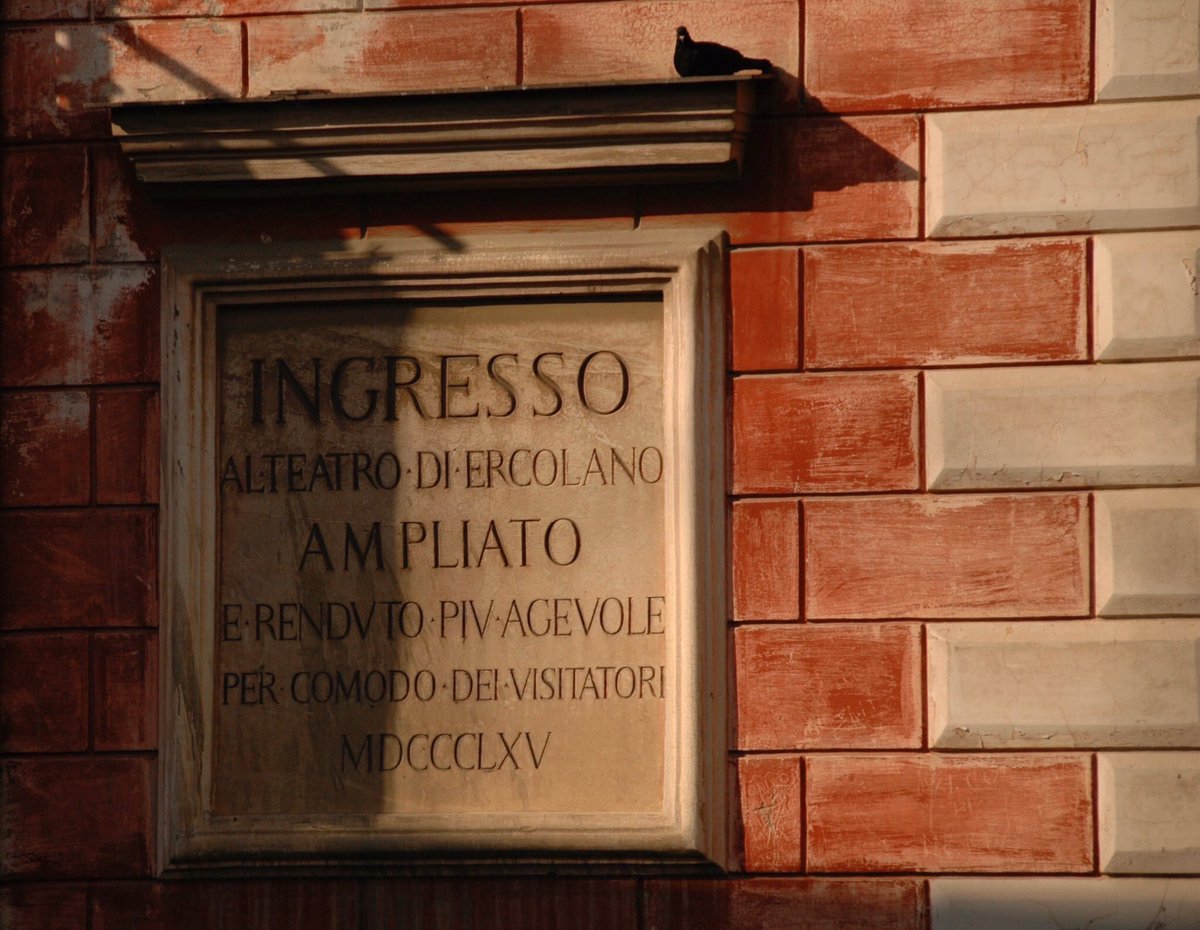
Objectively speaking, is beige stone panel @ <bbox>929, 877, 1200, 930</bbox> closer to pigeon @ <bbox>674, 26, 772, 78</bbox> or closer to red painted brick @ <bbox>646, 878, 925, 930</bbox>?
red painted brick @ <bbox>646, 878, 925, 930</bbox>

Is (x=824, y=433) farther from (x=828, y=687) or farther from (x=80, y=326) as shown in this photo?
(x=80, y=326)

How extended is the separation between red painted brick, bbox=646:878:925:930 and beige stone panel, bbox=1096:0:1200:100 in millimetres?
3073

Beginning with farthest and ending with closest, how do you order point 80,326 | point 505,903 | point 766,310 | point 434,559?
point 80,326 → point 434,559 → point 766,310 → point 505,903

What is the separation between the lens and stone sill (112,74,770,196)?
21.7 ft

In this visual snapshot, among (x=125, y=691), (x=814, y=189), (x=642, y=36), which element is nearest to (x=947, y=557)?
(x=814, y=189)

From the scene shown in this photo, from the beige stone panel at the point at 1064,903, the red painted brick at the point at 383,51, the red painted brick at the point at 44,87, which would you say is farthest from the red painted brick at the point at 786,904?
the red painted brick at the point at 44,87

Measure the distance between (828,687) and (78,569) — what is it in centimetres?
292

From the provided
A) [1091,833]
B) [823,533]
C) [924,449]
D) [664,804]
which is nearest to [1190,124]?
[924,449]

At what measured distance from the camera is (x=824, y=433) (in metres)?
6.68

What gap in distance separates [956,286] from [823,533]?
1.06m

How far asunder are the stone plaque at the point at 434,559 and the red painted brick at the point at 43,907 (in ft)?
1.45

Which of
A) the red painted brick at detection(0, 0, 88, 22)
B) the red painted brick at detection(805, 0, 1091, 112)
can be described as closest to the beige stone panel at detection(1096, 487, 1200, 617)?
the red painted brick at detection(805, 0, 1091, 112)

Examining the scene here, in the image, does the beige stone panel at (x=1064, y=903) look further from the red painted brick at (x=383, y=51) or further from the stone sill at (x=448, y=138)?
the red painted brick at (x=383, y=51)

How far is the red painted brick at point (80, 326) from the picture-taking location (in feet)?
22.8
